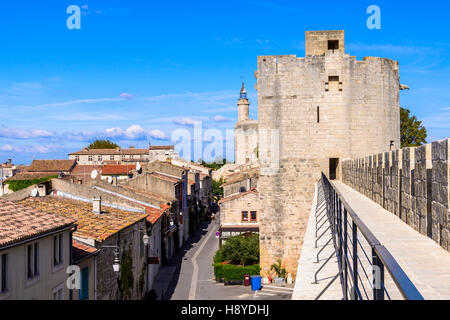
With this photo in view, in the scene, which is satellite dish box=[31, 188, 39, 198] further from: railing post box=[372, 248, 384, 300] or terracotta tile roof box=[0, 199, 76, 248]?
railing post box=[372, 248, 384, 300]

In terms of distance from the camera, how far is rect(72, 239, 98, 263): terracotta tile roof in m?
14.8

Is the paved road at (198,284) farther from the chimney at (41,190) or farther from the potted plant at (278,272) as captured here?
the chimney at (41,190)

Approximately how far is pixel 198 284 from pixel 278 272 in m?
5.48

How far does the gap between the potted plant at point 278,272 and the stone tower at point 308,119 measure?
Result: 1.61 m

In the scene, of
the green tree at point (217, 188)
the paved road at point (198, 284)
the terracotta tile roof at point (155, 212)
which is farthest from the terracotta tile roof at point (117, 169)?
the terracotta tile roof at point (155, 212)

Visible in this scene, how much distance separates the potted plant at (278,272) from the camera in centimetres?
2608

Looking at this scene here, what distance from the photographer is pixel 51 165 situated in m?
70.9

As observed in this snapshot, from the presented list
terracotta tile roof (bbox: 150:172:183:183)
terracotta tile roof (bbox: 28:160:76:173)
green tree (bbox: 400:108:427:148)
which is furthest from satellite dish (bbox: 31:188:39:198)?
terracotta tile roof (bbox: 28:160:76:173)

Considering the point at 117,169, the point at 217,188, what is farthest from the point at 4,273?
the point at 217,188

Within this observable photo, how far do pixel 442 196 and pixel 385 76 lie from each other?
71.2ft

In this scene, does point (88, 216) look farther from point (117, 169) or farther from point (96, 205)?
point (117, 169)
